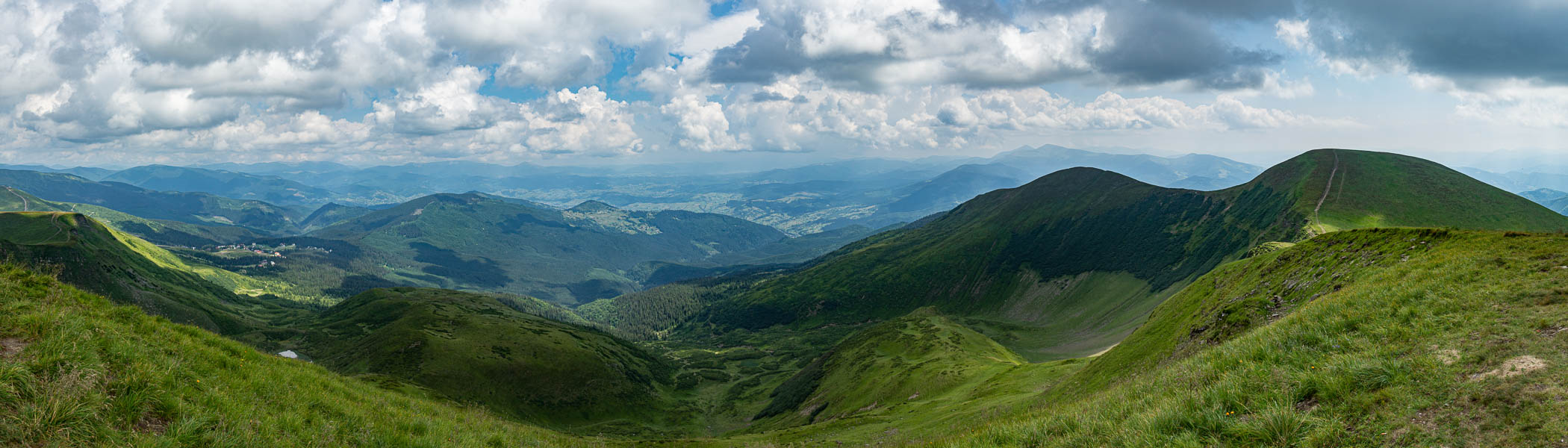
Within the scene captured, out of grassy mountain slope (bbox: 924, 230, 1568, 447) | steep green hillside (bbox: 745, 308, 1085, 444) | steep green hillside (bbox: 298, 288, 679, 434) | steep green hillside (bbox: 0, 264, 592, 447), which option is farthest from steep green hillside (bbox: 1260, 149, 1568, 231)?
steep green hillside (bbox: 0, 264, 592, 447)

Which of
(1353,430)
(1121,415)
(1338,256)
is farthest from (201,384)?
(1338,256)

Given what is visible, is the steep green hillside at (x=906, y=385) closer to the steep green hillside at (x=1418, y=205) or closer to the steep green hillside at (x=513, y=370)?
the steep green hillside at (x=513, y=370)

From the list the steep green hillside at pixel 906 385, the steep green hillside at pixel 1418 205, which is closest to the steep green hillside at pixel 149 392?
the steep green hillside at pixel 906 385

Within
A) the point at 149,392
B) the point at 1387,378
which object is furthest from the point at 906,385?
the point at 149,392

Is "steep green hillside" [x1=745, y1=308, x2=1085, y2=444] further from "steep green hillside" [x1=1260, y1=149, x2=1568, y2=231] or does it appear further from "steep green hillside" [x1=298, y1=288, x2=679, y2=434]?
"steep green hillside" [x1=1260, y1=149, x2=1568, y2=231]

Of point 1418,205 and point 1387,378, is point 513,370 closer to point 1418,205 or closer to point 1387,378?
point 1387,378

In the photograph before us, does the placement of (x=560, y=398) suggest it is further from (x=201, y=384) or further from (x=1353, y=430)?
(x=1353, y=430)
